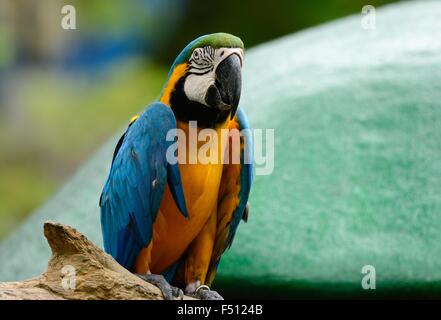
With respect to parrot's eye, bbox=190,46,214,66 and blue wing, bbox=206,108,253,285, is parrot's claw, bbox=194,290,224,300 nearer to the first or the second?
blue wing, bbox=206,108,253,285

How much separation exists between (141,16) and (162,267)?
5.72 meters

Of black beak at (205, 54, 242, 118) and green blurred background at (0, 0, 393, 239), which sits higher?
green blurred background at (0, 0, 393, 239)

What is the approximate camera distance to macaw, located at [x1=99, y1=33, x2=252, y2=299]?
3.87m

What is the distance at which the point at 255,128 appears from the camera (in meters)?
5.37

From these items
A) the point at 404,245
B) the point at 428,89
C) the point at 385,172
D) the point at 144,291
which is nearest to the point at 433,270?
the point at 404,245

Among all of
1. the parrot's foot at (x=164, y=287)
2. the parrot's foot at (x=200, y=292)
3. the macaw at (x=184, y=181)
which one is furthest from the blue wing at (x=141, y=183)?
the parrot's foot at (x=200, y=292)

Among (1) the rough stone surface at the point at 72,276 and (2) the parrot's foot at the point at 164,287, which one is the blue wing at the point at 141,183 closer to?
(2) the parrot's foot at the point at 164,287

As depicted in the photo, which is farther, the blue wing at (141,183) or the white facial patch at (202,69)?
the blue wing at (141,183)

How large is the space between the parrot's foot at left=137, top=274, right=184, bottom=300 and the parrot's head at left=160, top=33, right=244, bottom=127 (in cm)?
70

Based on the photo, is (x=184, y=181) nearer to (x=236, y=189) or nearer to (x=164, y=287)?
(x=236, y=189)

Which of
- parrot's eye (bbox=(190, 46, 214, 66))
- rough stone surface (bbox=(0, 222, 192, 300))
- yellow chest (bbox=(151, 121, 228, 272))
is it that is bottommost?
rough stone surface (bbox=(0, 222, 192, 300))

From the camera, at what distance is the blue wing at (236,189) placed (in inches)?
165

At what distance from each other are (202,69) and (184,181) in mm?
520

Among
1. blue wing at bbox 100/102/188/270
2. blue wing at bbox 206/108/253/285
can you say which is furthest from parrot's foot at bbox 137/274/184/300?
blue wing at bbox 206/108/253/285
